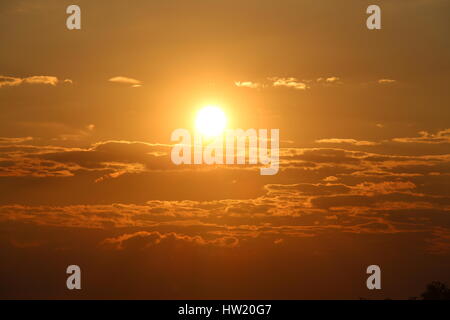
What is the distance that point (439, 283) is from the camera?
144 metres
